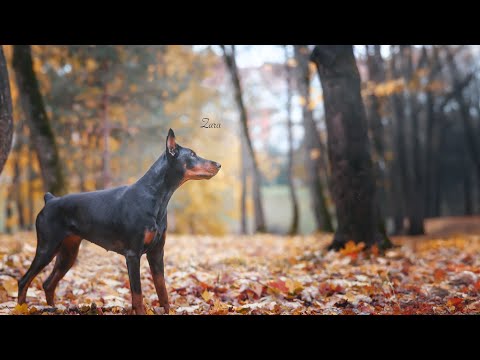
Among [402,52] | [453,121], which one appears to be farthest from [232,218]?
[453,121]

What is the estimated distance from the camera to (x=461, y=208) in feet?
81.1

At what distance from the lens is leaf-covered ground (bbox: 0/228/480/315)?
3.83m

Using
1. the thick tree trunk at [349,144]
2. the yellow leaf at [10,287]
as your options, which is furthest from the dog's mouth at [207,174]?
the thick tree trunk at [349,144]

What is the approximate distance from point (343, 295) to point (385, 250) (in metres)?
2.34

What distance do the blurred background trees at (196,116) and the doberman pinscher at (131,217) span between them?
65.8 inches

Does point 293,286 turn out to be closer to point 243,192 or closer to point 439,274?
point 439,274

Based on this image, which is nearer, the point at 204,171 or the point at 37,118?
the point at 204,171

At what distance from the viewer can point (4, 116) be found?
15.6 ft

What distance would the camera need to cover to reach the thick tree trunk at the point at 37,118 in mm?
6426

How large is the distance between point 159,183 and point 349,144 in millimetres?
3476

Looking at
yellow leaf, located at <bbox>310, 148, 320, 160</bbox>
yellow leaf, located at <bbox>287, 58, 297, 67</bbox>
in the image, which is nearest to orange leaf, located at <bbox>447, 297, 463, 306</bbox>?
yellow leaf, located at <bbox>310, 148, 320, 160</bbox>

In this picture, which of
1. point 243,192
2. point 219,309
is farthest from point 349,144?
point 243,192

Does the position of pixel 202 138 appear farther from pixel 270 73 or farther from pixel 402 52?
pixel 402 52
